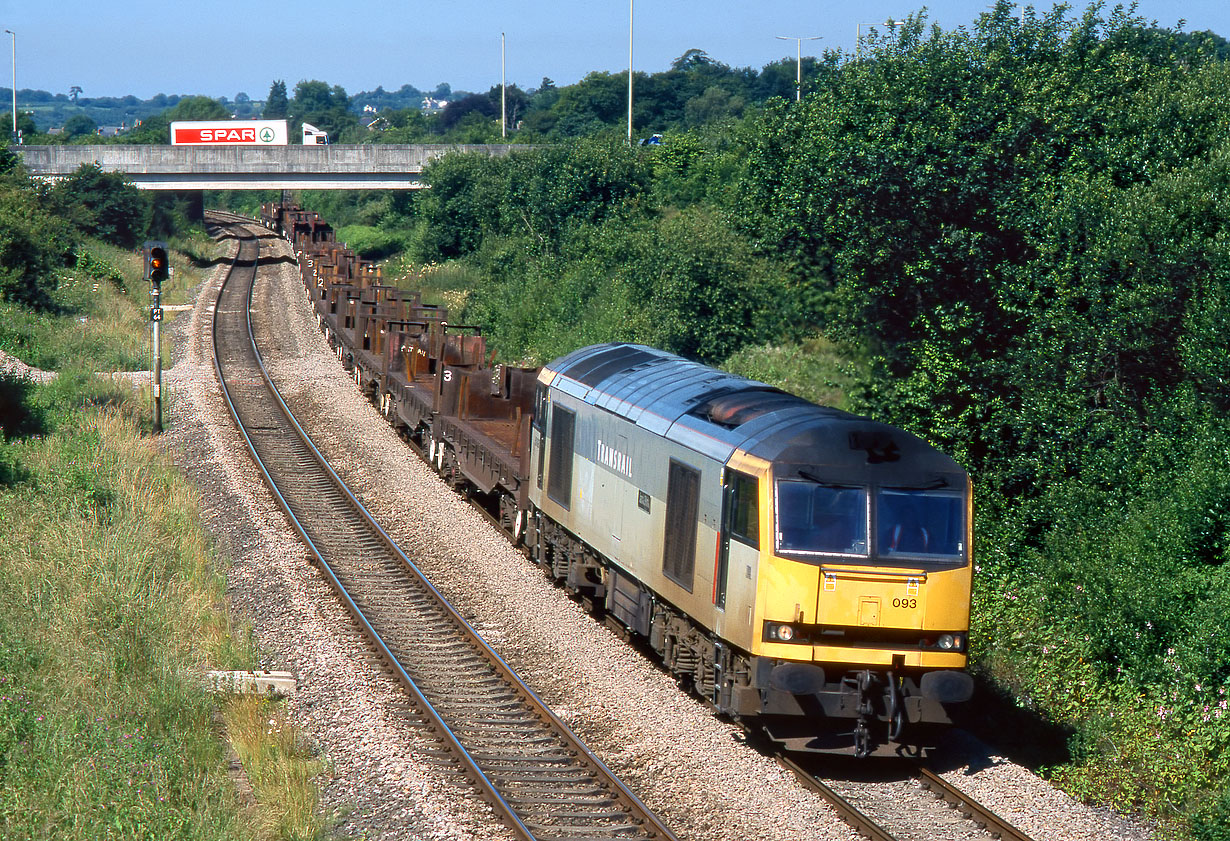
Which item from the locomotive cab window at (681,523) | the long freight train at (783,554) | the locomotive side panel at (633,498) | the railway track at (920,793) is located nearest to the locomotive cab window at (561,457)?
the locomotive side panel at (633,498)

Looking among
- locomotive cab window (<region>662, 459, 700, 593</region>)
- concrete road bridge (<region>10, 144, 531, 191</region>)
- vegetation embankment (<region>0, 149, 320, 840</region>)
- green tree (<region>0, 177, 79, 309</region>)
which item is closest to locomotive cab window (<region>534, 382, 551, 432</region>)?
vegetation embankment (<region>0, 149, 320, 840</region>)

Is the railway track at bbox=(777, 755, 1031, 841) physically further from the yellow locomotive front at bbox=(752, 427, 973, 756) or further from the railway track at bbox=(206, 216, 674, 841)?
the railway track at bbox=(206, 216, 674, 841)

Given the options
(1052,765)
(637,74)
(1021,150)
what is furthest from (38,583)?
(637,74)

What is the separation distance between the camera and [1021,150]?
19.0 m

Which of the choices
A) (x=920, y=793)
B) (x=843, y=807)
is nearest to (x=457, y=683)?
(x=843, y=807)

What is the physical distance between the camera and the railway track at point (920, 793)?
9391mm

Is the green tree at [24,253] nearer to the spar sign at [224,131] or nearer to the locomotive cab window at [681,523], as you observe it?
the locomotive cab window at [681,523]

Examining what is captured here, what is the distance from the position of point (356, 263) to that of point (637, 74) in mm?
73544

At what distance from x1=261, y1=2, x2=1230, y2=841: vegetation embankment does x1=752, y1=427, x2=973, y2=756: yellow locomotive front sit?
1991mm

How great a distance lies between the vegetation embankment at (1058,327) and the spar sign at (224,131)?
53.0 m

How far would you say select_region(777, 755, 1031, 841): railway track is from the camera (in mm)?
9391

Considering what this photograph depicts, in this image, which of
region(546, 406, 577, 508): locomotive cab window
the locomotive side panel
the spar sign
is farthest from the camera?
the spar sign

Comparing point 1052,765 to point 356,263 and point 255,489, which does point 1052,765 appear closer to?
point 255,489

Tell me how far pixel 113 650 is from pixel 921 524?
781cm
